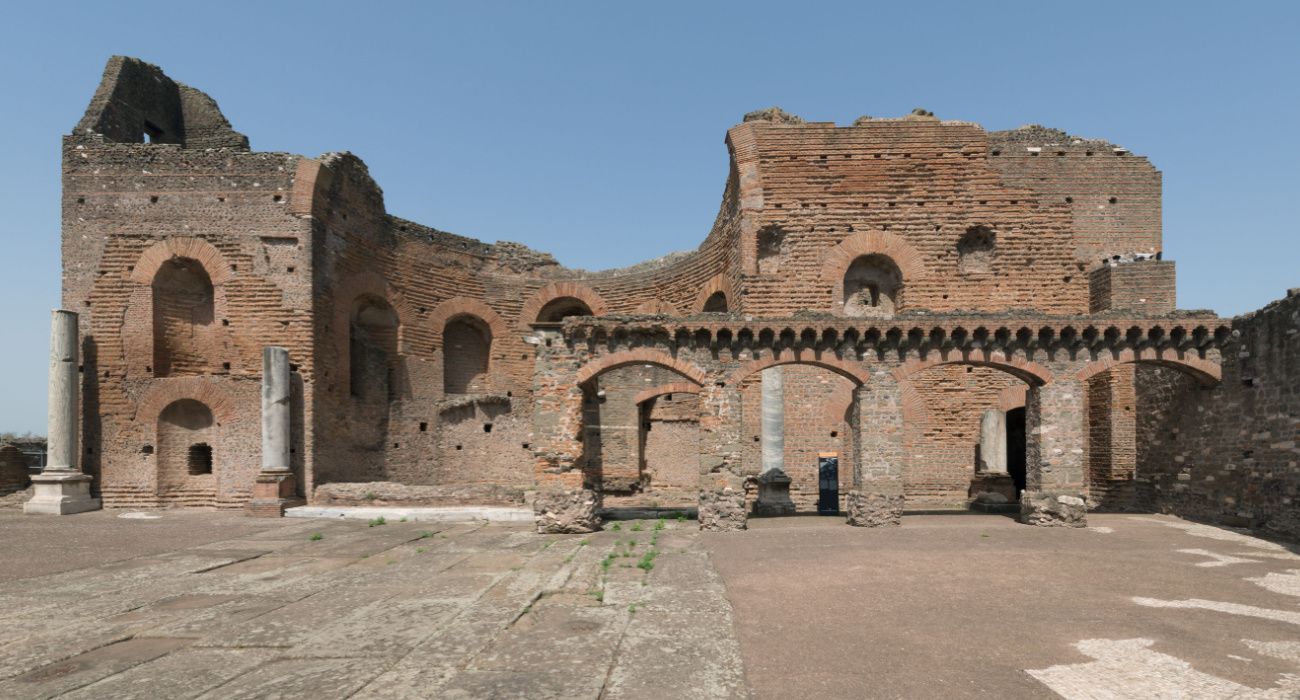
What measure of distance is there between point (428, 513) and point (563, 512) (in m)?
3.78

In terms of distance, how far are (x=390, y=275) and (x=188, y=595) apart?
511 inches

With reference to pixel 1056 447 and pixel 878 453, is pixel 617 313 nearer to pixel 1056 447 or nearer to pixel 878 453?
pixel 878 453

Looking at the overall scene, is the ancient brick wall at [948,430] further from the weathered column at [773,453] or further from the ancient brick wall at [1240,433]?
the weathered column at [773,453]

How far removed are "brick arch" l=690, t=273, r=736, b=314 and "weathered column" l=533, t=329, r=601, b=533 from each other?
6.12 metres

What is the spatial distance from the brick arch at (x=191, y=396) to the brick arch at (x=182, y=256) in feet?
8.48

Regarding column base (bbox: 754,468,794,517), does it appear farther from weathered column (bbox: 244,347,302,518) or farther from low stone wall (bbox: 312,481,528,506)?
weathered column (bbox: 244,347,302,518)

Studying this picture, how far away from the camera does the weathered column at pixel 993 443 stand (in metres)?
15.5

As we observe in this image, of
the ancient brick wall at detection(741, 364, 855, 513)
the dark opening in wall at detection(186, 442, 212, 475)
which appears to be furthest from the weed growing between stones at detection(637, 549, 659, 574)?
the dark opening in wall at detection(186, 442, 212, 475)

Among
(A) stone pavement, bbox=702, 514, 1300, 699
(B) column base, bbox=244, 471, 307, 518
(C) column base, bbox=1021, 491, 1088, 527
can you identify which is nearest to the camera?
(A) stone pavement, bbox=702, 514, 1300, 699

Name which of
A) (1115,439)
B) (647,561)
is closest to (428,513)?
(647,561)

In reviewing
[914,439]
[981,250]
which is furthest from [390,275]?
[981,250]

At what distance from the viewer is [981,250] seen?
677 inches

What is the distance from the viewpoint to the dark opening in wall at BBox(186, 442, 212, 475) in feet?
53.9

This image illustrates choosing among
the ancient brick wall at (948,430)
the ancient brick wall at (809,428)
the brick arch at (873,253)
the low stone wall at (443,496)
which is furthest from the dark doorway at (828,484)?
the low stone wall at (443,496)
